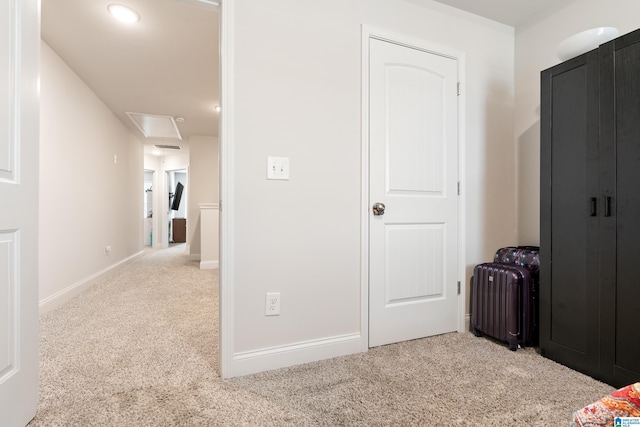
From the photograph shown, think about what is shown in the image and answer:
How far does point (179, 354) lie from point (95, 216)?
2898mm

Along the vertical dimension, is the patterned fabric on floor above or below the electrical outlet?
above

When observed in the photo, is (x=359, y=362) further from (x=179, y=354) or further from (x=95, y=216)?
(x=95, y=216)

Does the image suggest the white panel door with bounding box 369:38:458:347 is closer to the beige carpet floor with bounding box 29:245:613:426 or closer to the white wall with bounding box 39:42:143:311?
the beige carpet floor with bounding box 29:245:613:426

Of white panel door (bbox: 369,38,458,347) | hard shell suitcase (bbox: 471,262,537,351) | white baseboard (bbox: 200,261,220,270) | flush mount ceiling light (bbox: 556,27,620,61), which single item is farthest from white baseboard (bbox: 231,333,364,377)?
white baseboard (bbox: 200,261,220,270)

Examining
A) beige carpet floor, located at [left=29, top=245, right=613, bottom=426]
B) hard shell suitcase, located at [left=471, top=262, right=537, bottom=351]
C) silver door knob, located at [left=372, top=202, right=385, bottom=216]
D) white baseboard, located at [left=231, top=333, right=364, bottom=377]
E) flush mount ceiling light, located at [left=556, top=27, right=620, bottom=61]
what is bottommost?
beige carpet floor, located at [left=29, top=245, right=613, bottom=426]

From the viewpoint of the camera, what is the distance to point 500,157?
2480 millimetres

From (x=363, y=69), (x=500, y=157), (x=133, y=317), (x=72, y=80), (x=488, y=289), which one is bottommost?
(x=133, y=317)

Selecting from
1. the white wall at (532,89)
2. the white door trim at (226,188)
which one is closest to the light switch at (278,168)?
the white door trim at (226,188)

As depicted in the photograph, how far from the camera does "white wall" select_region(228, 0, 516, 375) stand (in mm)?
1706

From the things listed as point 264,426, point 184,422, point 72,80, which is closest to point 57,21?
point 72,80

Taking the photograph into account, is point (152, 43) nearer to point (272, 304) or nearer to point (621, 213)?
point (272, 304)

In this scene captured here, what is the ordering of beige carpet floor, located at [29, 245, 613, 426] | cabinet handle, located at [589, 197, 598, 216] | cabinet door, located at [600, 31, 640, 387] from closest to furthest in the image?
1. beige carpet floor, located at [29, 245, 613, 426]
2. cabinet door, located at [600, 31, 640, 387]
3. cabinet handle, located at [589, 197, 598, 216]

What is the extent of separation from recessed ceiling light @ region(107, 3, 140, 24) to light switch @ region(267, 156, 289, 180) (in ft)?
5.36

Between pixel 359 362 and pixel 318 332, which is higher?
pixel 318 332
